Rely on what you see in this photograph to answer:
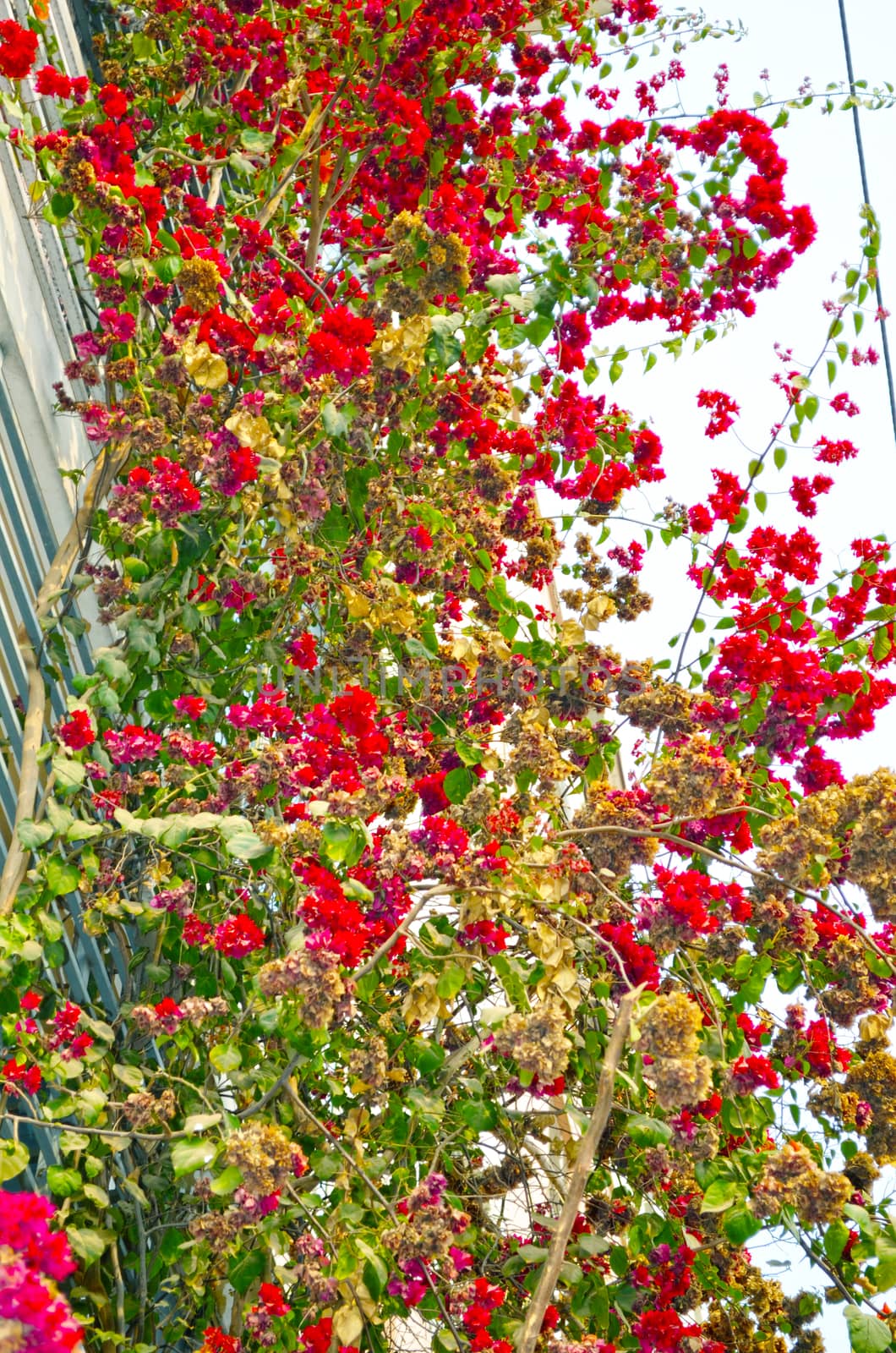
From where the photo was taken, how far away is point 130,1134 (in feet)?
6.94

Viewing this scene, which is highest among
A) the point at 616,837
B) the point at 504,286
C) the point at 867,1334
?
the point at 504,286

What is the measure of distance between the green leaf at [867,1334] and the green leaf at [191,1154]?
0.98 meters

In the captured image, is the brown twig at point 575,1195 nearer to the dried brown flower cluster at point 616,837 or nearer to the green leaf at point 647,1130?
the green leaf at point 647,1130

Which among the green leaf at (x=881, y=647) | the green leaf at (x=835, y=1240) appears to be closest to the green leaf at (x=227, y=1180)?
the green leaf at (x=835, y=1240)

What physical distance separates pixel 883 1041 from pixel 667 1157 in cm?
48

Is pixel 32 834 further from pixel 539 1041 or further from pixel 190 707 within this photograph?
pixel 539 1041

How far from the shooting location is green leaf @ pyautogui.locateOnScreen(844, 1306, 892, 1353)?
1.87 meters

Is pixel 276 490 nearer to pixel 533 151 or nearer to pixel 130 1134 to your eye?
pixel 130 1134

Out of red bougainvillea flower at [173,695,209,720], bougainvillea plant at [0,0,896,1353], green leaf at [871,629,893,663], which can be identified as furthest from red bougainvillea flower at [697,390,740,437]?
red bougainvillea flower at [173,695,209,720]

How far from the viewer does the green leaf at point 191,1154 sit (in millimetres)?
1916

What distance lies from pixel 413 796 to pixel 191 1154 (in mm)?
976

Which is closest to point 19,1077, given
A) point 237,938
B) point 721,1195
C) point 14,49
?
point 237,938

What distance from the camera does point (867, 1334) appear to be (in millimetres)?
1887

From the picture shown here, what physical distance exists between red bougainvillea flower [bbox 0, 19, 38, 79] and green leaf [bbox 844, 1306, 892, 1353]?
8.40 ft
